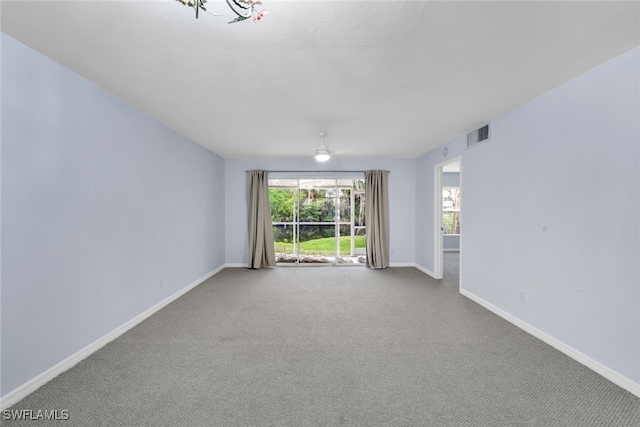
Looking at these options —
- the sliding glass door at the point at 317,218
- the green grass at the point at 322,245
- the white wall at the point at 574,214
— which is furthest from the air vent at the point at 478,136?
the green grass at the point at 322,245

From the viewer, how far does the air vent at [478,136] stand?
11.4 feet

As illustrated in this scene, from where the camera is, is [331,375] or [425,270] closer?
[331,375]

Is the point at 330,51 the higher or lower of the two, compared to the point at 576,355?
higher

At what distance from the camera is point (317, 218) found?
603cm

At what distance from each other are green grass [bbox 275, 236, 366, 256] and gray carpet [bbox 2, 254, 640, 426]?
2.72 meters

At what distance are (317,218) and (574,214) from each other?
435 centimetres

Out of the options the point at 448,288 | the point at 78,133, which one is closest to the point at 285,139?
the point at 78,133

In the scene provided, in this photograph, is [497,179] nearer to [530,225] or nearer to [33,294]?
[530,225]

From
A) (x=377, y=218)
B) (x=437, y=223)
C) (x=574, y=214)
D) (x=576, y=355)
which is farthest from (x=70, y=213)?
(x=437, y=223)

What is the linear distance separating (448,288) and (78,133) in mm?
4908

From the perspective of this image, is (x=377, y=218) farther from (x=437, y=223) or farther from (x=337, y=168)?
(x=337, y=168)

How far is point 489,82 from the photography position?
2334 millimetres

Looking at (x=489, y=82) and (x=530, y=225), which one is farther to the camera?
(x=530, y=225)

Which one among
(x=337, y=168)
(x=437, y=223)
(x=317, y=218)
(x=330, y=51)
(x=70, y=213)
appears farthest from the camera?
(x=317, y=218)
